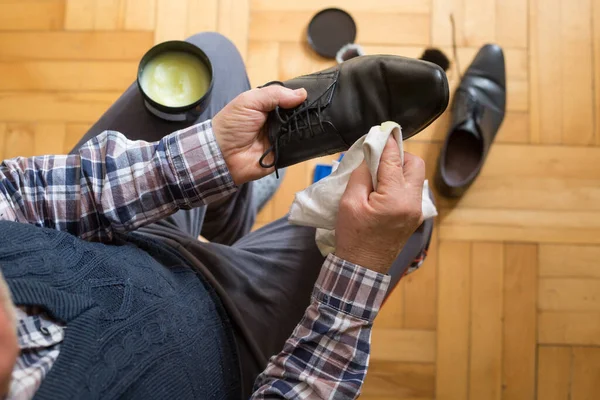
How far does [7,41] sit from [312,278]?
39.5 inches

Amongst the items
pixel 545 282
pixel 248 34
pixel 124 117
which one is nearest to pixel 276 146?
pixel 124 117

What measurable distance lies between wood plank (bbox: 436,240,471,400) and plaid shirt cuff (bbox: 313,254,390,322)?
563 millimetres

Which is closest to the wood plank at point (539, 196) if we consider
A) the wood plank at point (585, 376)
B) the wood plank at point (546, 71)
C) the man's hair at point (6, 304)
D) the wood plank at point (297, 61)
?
the wood plank at point (546, 71)

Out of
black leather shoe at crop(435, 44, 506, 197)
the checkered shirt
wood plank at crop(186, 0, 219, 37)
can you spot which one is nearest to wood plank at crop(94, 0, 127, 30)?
wood plank at crop(186, 0, 219, 37)

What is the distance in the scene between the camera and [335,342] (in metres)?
0.60

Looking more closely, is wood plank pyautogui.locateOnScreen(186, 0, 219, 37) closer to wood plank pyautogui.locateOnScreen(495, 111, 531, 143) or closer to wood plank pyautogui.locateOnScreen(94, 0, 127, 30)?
wood plank pyautogui.locateOnScreen(94, 0, 127, 30)

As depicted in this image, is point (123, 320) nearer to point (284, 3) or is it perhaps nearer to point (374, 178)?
point (374, 178)

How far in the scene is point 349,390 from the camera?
0.58 m

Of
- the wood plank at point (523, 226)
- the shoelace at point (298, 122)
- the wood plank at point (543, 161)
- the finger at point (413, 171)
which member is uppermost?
the shoelace at point (298, 122)

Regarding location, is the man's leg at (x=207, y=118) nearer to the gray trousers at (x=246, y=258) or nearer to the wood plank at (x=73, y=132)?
the gray trousers at (x=246, y=258)

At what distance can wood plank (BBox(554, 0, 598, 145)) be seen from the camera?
45.9 inches

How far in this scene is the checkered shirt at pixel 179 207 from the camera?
0.59 m

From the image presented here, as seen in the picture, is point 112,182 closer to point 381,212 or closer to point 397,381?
point 381,212

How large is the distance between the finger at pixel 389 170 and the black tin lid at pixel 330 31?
2.10 ft
